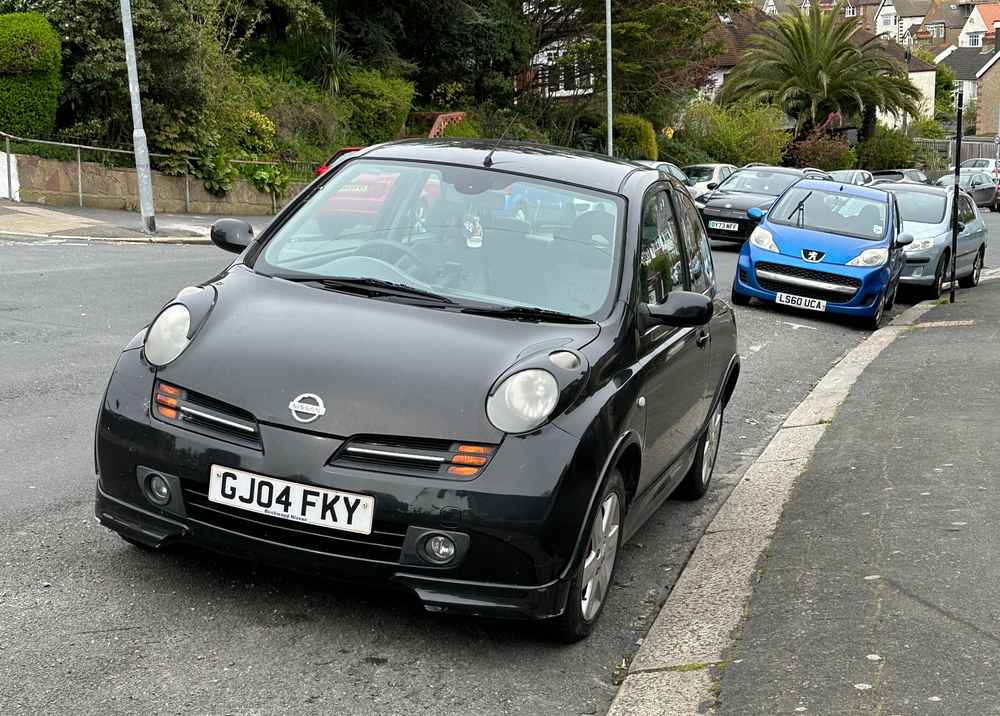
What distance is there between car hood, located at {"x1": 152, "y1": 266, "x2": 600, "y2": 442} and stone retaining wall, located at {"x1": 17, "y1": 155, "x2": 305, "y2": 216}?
69.1ft

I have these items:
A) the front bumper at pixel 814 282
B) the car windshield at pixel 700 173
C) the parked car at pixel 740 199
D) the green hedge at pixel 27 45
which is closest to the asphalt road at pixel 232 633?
the front bumper at pixel 814 282

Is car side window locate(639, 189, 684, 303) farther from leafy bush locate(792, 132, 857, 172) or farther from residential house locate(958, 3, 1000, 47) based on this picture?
residential house locate(958, 3, 1000, 47)

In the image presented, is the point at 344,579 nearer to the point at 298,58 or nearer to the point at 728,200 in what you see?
the point at 728,200

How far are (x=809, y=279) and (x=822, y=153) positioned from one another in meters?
48.0

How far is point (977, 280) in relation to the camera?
71.6ft

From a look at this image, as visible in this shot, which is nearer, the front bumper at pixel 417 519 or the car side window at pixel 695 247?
the front bumper at pixel 417 519

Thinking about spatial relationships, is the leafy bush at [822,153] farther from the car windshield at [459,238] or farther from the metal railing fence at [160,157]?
the car windshield at [459,238]

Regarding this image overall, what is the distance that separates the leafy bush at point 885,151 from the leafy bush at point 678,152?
56.6ft

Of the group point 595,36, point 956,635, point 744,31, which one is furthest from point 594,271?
point 744,31

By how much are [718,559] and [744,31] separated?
274 ft

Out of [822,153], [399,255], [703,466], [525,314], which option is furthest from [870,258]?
[822,153]

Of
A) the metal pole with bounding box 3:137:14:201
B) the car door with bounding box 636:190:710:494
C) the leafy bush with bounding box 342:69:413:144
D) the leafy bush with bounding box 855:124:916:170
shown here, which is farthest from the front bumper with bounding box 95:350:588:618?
the leafy bush with bounding box 855:124:916:170

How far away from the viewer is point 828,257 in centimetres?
1575

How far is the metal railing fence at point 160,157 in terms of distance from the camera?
950 inches
